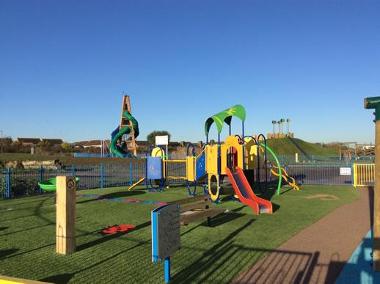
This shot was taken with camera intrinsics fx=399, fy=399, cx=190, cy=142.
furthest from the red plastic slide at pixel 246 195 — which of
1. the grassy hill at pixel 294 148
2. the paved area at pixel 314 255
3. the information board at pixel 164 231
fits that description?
the grassy hill at pixel 294 148

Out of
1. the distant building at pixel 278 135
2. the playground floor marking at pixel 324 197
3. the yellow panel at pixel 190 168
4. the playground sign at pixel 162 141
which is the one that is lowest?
A: the playground floor marking at pixel 324 197

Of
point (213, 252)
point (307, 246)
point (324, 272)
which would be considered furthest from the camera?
point (307, 246)

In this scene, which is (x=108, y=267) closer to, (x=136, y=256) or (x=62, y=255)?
(x=136, y=256)

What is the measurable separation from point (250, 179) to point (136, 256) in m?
10.5

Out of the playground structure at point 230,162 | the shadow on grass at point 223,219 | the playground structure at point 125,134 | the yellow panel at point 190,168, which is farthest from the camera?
the playground structure at point 125,134

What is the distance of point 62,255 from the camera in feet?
→ 23.1

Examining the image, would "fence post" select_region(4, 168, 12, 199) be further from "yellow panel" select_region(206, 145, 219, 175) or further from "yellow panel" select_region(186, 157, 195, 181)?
"yellow panel" select_region(206, 145, 219, 175)

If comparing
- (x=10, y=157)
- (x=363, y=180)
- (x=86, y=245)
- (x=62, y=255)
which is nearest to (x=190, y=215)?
(x=86, y=245)

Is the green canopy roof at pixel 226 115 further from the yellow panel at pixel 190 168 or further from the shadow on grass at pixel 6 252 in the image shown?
the shadow on grass at pixel 6 252

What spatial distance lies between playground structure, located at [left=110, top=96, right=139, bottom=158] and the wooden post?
26.5 meters

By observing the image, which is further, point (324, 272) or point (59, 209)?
point (59, 209)

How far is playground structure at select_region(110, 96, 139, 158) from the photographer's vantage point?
34.3 meters

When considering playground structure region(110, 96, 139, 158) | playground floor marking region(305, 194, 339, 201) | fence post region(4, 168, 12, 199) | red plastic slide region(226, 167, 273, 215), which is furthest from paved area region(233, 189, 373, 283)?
playground structure region(110, 96, 139, 158)

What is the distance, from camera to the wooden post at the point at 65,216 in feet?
23.4
